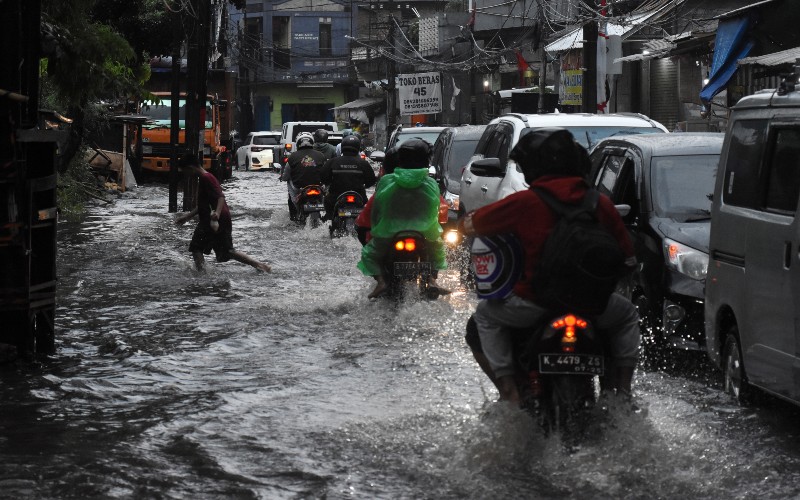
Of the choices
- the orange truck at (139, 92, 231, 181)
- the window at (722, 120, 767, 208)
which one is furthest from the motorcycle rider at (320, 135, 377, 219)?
the orange truck at (139, 92, 231, 181)

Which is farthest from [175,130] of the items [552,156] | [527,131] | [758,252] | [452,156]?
[552,156]

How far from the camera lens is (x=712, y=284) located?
7965mm

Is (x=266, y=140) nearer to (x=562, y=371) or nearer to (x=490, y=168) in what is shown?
(x=490, y=168)

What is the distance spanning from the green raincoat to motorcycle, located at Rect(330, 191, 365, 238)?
6.21m

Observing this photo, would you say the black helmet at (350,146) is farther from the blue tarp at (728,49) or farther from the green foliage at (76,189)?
the green foliage at (76,189)

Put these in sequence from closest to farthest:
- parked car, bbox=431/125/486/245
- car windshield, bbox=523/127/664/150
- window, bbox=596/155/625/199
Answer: window, bbox=596/155/625/199 → car windshield, bbox=523/127/664/150 → parked car, bbox=431/125/486/245

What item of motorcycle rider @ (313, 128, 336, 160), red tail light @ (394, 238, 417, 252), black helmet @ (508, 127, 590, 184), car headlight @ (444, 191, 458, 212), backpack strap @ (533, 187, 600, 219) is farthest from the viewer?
motorcycle rider @ (313, 128, 336, 160)

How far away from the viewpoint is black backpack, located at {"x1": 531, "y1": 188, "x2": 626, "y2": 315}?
18.9 feet

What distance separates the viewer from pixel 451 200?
1878 centimetres

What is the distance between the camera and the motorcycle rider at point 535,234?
234 inches

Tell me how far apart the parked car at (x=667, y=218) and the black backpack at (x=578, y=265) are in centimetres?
338

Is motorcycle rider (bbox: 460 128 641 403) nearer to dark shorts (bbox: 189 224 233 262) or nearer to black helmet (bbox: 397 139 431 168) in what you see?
black helmet (bbox: 397 139 431 168)

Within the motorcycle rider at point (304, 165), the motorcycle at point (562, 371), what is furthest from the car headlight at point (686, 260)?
the motorcycle rider at point (304, 165)

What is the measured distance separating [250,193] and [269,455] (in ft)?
99.0
